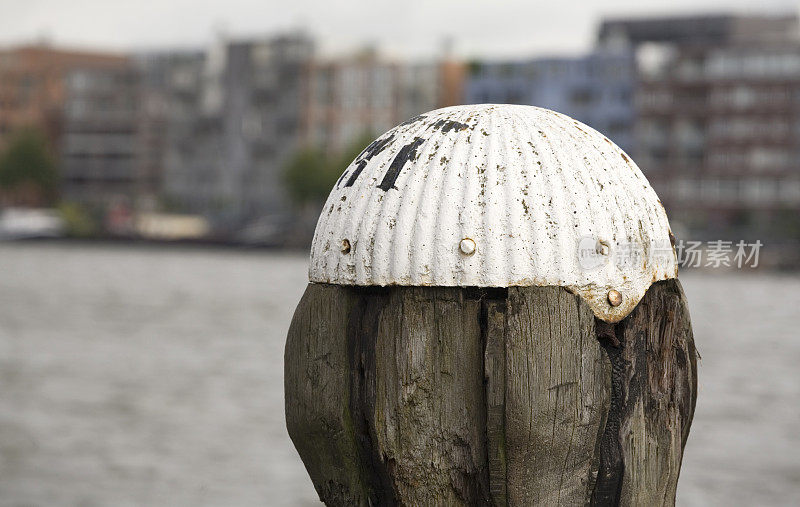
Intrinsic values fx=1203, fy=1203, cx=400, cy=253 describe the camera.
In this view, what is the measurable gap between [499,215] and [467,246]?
15 centimetres

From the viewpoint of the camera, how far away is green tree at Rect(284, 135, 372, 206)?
8569 cm

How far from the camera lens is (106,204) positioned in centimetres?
10256

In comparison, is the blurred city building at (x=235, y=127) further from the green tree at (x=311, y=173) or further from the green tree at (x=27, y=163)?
the green tree at (x=27, y=163)

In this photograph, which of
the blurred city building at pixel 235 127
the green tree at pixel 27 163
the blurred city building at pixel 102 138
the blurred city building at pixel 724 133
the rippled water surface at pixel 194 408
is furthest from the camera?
the blurred city building at pixel 102 138

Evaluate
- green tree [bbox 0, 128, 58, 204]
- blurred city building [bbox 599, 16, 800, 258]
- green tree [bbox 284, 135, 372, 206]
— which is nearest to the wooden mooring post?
blurred city building [bbox 599, 16, 800, 258]

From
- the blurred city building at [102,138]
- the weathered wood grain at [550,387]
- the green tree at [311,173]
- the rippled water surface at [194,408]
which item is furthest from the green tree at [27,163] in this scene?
the weathered wood grain at [550,387]

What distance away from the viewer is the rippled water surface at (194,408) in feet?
32.5

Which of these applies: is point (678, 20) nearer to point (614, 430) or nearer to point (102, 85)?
point (102, 85)

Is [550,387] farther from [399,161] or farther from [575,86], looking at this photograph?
[575,86]

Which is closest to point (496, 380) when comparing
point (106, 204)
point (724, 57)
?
point (724, 57)

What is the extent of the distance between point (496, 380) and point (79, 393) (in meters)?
11.1

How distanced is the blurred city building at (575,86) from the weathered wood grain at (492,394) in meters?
76.3

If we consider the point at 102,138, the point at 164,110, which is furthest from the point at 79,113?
the point at 164,110

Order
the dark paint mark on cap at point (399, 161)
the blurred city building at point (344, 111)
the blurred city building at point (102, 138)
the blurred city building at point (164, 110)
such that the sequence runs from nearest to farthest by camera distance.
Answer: the dark paint mark on cap at point (399, 161), the blurred city building at point (344, 111), the blurred city building at point (164, 110), the blurred city building at point (102, 138)
